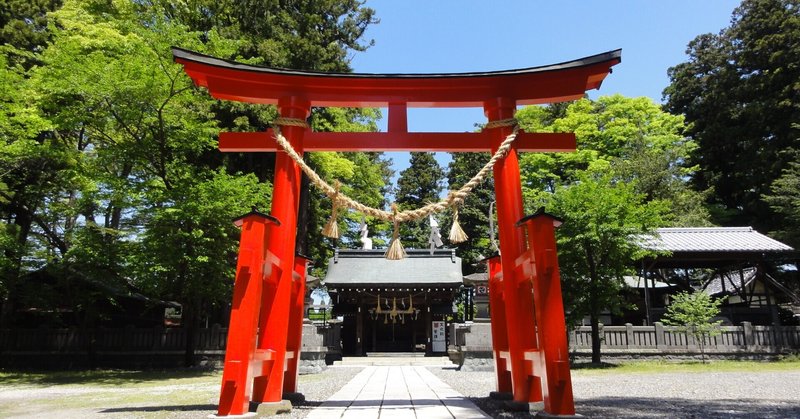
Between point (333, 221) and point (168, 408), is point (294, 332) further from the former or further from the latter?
point (168, 408)

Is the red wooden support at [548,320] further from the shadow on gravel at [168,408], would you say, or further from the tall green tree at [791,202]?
the tall green tree at [791,202]

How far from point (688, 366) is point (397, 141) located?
42.5 ft

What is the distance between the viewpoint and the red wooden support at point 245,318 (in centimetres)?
406

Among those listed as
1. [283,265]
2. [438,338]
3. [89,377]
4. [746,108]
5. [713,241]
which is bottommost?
[89,377]

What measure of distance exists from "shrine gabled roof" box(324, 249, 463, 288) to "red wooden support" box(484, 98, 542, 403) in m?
14.3

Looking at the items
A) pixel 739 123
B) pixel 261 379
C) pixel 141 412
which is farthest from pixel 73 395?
pixel 739 123

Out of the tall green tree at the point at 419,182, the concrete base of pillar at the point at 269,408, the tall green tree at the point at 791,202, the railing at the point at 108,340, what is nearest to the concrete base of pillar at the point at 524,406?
the concrete base of pillar at the point at 269,408

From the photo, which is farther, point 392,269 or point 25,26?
point 392,269

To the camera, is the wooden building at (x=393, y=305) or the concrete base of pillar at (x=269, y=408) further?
the wooden building at (x=393, y=305)

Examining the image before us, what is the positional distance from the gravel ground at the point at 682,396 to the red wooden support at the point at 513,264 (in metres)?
0.39

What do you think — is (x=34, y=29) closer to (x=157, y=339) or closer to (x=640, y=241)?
(x=157, y=339)

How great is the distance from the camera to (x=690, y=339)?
15.1m

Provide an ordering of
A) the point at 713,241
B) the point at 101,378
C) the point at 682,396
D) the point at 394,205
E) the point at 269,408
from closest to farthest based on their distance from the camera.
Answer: the point at 269,408
the point at 394,205
the point at 682,396
the point at 101,378
the point at 713,241

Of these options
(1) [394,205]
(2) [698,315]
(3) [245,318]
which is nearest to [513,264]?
(1) [394,205]
